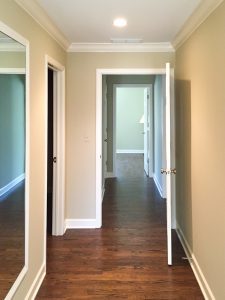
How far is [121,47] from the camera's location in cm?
393

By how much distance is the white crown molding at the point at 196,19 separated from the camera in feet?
7.52

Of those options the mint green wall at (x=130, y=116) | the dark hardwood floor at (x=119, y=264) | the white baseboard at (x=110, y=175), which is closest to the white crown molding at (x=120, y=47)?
the dark hardwood floor at (x=119, y=264)

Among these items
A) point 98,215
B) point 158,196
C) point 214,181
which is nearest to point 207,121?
point 214,181

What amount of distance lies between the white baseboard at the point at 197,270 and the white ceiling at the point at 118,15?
222 cm

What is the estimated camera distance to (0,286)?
203 cm

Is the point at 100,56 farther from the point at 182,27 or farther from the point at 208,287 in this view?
the point at 208,287

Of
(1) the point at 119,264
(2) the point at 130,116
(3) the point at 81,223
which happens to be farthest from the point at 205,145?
(2) the point at 130,116

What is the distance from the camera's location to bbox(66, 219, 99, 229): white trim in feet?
13.6

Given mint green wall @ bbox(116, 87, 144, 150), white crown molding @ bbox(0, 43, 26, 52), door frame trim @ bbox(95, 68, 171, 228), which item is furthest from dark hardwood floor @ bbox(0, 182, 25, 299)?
mint green wall @ bbox(116, 87, 144, 150)

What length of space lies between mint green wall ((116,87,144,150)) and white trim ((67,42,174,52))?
24.0 feet

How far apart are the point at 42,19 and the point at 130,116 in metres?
8.77

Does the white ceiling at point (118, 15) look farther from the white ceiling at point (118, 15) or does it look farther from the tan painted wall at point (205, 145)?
the tan painted wall at point (205, 145)

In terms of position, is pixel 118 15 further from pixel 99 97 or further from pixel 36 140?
pixel 99 97

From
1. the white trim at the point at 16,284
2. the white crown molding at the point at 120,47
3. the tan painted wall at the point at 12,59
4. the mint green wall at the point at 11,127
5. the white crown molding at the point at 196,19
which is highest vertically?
the white crown molding at the point at 120,47
